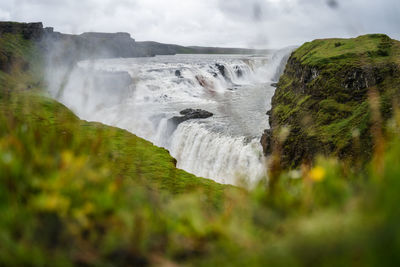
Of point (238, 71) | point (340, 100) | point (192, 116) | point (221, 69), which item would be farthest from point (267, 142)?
point (238, 71)

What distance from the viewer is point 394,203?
1.14 m

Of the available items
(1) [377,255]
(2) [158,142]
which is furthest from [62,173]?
(2) [158,142]

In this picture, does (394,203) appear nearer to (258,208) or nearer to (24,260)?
(258,208)

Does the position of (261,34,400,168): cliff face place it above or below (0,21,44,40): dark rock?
below

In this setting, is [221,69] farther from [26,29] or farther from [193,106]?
[26,29]

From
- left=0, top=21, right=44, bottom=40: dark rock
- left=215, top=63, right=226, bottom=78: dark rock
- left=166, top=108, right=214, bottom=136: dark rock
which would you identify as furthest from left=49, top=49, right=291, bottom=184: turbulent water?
left=0, top=21, right=44, bottom=40: dark rock

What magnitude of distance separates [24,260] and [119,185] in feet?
1.98

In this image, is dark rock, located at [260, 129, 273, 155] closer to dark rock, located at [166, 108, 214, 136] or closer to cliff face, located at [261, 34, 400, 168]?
cliff face, located at [261, 34, 400, 168]

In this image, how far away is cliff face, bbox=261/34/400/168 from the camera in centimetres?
1289

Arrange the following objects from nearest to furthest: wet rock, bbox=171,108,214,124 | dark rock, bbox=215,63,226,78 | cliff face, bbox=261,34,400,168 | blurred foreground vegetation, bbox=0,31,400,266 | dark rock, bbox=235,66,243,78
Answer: blurred foreground vegetation, bbox=0,31,400,266
cliff face, bbox=261,34,400,168
wet rock, bbox=171,108,214,124
dark rock, bbox=215,63,226,78
dark rock, bbox=235,66,243,78

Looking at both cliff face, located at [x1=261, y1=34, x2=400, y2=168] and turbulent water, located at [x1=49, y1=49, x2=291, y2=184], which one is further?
turbulent water, located at [x1=49, y1=49, x2=291, y2=184]

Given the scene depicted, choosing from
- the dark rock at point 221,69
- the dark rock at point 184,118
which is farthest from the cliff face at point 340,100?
the dark rock at point 221,69

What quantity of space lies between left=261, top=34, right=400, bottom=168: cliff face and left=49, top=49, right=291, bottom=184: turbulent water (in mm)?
2463


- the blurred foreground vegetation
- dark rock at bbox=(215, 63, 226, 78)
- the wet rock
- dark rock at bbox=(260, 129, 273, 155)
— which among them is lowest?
dark rock at bbox=(260, 129, 273, 155)
